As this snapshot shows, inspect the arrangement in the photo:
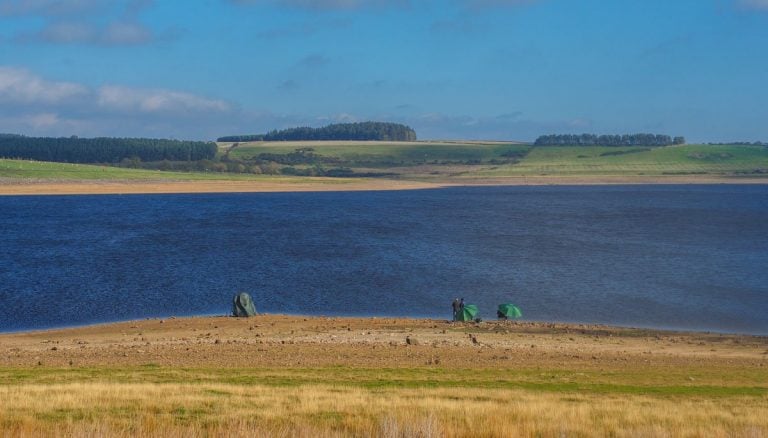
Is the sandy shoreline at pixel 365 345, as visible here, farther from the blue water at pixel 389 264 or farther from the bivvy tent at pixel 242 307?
the blue water at pixel 389 264

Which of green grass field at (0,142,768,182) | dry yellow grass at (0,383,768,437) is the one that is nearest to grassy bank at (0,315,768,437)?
dry yellow grass at (0,383,768,437)

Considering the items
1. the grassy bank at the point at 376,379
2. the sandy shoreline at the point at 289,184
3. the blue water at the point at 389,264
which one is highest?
the grassy bank at the point at 376,379

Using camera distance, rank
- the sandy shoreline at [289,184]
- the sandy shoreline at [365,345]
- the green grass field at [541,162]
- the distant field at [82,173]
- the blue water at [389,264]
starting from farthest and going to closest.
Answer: the green grass field at [541,162], the distant field at [82,173], the sandy shoreline at [289,184], the blue water at [389,264], the sandy shoreline at [365,345]

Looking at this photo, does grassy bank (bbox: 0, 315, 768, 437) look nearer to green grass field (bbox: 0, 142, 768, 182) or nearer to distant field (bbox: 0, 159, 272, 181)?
distant field (bbox: 0, 159, 272, 181)

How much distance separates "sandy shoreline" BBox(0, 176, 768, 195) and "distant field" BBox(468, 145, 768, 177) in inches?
251

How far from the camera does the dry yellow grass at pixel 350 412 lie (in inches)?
415

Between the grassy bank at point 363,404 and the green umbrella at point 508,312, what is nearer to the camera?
the grassy bank at point 363,404

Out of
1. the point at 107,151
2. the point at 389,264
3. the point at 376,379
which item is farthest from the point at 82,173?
the point at 376,379

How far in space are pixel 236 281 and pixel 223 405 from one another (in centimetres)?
2840

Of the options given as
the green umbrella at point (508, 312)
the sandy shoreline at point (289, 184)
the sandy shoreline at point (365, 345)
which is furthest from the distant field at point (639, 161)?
the sandy shoreline at point (365, 345)

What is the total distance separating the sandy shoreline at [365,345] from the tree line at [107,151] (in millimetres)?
142864

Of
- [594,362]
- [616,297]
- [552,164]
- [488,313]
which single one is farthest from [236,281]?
[552,164]

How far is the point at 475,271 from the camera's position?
1738 inches

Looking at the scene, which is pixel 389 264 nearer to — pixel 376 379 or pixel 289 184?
pixel 376 379
